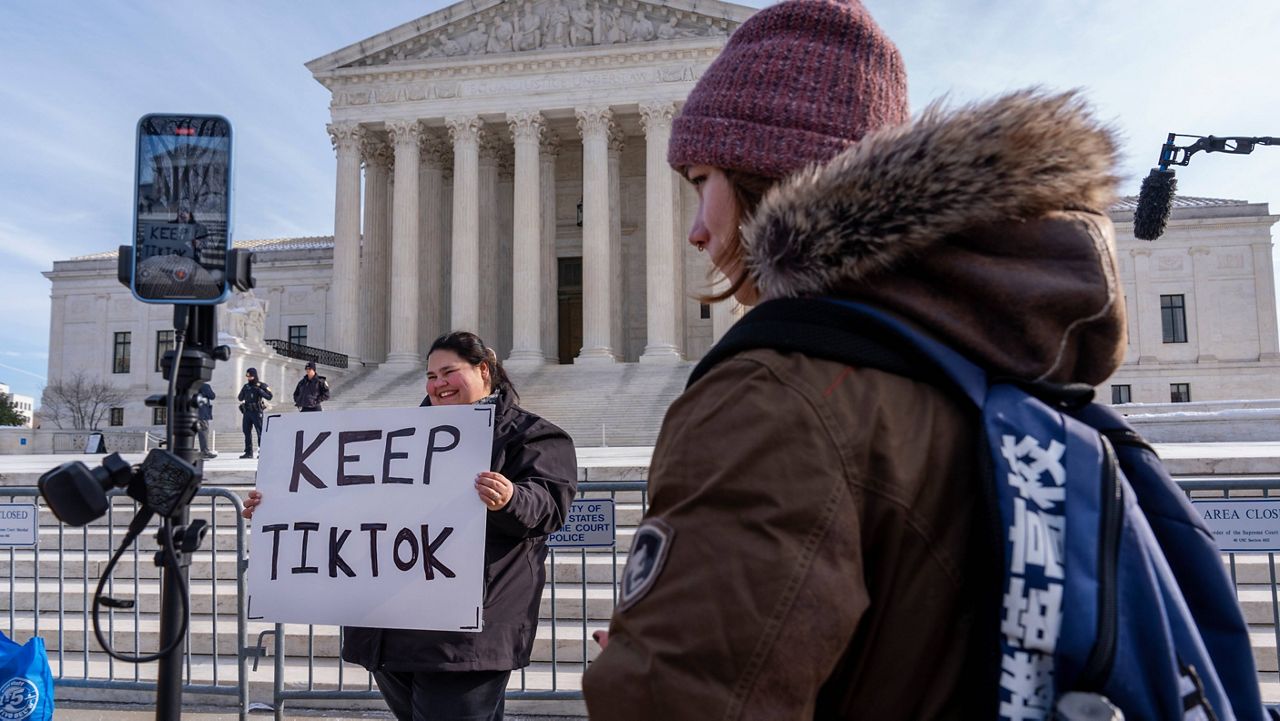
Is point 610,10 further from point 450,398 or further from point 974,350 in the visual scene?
point 974,350

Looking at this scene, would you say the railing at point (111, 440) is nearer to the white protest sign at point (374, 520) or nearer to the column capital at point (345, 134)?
the column capital at point (345, 134)

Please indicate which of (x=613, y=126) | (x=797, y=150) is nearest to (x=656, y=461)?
(x=797, y=150)

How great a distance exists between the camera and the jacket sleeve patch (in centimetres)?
103

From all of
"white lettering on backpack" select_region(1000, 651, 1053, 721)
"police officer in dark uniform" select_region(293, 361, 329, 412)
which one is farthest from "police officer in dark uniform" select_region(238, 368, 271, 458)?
"white lettering on backpack" select_region(1000, 651, 1053, 721)

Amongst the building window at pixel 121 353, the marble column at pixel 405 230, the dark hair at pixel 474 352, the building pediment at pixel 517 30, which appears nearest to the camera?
the dark hair at pixel 474 352

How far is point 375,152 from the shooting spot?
35.9m

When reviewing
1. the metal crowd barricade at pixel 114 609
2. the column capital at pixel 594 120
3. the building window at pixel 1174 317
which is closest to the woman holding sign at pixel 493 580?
the metal crowd barricade at pixel 114 609

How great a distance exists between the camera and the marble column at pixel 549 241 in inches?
1393

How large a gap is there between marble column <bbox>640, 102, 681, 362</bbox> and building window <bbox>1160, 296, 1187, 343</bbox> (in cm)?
2660

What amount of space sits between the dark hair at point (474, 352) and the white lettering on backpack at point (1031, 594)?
2.99 metres

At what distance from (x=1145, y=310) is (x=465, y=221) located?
3326 cm

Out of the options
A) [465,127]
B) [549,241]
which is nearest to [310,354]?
[549,241]

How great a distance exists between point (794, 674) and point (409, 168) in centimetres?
3532

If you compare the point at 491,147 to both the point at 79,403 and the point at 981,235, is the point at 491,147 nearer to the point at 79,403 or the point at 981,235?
the point at 79,403
